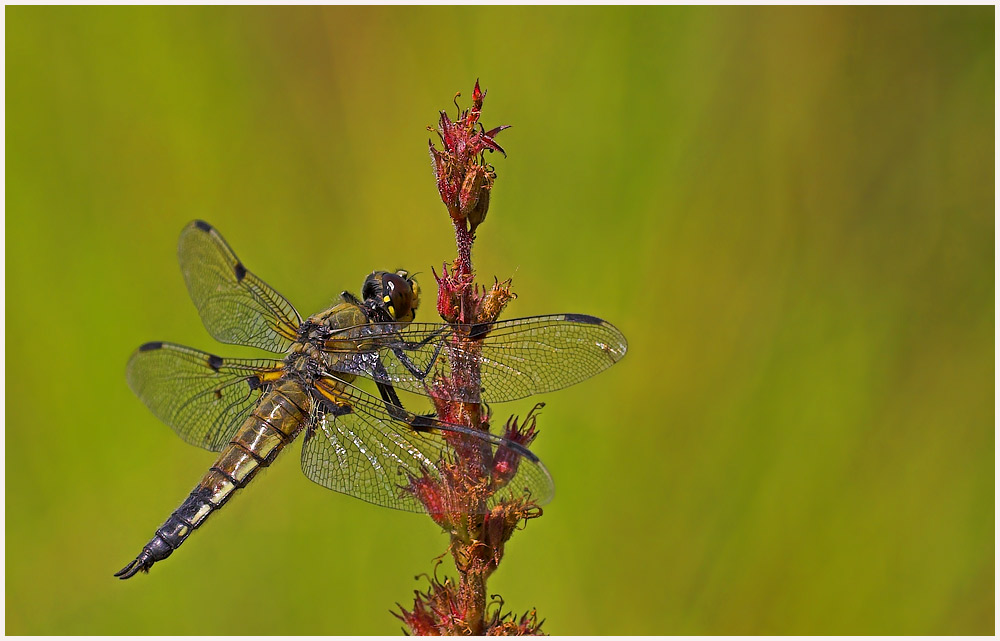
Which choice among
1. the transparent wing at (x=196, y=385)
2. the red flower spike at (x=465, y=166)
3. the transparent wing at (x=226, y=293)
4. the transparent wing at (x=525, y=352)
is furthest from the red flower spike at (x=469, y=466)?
the transparent wing at (x=226, y=293)

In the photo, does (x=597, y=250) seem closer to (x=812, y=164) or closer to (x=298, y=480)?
(x=812, y=164)

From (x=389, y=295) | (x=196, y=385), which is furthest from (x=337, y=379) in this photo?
(x=196, y=385)

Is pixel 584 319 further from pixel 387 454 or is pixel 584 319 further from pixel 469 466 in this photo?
pixel 387 454

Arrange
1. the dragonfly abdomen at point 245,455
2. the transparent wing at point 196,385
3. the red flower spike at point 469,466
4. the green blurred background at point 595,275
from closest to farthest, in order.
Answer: the red flower spike at point 469,466 < the dragonfly abdomen at point 245,455 < the transparent wing at point 196,385 < the green blurred background at point 595,275

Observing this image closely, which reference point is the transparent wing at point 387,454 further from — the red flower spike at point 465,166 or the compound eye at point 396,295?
the red flower spike at point 465,166

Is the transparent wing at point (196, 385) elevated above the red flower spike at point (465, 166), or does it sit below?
below

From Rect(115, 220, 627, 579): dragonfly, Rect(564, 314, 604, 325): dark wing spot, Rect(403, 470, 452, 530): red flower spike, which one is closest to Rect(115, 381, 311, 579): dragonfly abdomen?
Rect(115, 220, 627, 579): dragonfly
